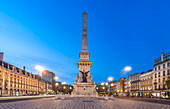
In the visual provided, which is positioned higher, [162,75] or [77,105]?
[162,75]

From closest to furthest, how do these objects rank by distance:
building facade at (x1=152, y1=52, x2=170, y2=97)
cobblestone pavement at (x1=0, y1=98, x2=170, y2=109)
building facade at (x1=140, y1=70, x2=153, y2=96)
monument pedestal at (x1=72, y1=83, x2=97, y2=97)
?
cobblestone pavement at (x1=0, y1=98, x2=170, y2=109)
monument pedestal at (x1=72, y1=83, x2=97, y2=97)
building facade at (x1=152, y1=52, x2=170, y2=97)
building facade at (x1=140, y1=70, x2=153, y2=96)

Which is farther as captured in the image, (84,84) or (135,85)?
(135,85)

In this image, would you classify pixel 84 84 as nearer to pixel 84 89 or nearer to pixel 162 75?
pixel 84 89

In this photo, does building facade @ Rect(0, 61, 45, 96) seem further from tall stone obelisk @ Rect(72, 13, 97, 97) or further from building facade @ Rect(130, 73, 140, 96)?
building facade @ Rect(130, 73, 140, 96)

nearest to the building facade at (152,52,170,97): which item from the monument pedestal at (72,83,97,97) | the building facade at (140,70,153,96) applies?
the building facade at (140,70,153,96)

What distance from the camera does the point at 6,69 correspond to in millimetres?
74375

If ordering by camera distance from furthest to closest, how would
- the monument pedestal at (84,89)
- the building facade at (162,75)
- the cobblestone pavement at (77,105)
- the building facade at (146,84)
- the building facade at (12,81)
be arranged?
1. the building facade at (146,84)
2. the building facade at (12,81)
3. the building facade at (162,75)
4. the monument pedestal at (84,89)
5. the cobblestone pavement at (77,105)

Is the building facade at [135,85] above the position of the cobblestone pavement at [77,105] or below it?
below

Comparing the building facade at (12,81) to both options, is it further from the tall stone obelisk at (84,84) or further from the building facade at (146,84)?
the building facade at (146,84)

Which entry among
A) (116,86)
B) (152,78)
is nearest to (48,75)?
(116,86)

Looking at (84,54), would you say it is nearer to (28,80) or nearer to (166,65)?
(166,65)

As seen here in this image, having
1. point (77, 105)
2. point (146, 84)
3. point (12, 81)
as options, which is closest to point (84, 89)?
point (77, 105)

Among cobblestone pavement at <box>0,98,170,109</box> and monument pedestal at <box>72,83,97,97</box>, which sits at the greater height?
cobblestone pavement at <box>0,98,170,109</box>

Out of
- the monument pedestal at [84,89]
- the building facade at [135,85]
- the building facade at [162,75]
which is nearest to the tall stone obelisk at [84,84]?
the monument pedestal at [84,89]
